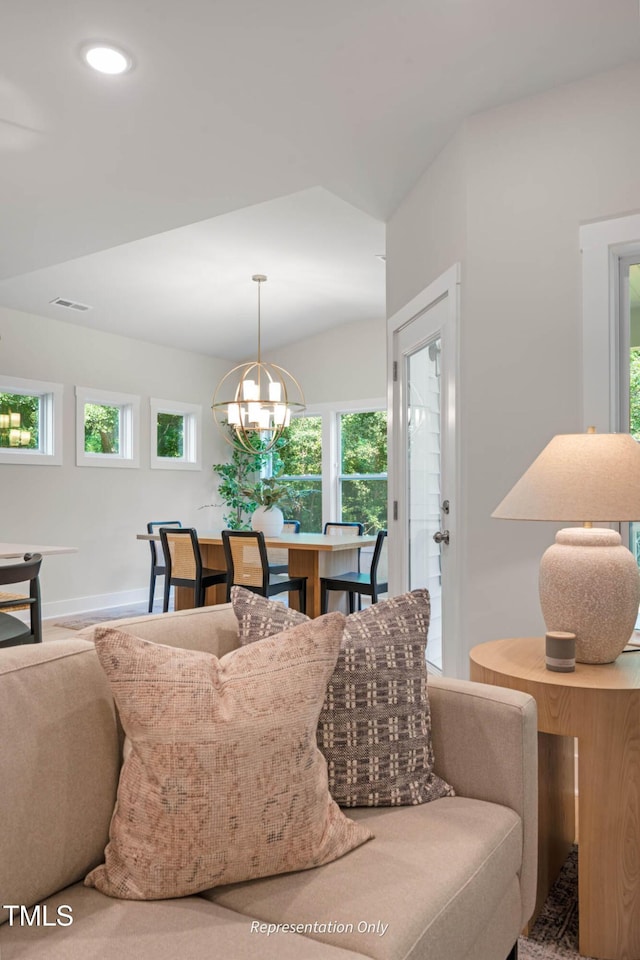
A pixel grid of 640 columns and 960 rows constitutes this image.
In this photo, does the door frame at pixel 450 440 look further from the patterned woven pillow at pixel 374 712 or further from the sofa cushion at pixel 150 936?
the sofa cushion at pixel 150 936

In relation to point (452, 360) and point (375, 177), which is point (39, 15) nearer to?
point (375, 177)

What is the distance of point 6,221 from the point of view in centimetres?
384

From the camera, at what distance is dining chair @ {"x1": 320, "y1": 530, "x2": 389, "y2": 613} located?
5.02 metres

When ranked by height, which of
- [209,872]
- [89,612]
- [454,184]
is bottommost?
[89,612]

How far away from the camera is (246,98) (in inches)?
108

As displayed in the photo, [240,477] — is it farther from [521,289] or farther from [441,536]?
[521,289]

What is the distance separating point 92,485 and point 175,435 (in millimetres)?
1306

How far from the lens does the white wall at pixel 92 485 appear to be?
6.12 metres

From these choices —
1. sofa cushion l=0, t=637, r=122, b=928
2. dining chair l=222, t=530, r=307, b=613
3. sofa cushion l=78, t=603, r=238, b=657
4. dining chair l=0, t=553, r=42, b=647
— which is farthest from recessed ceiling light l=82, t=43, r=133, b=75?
dining chair l=222, t=530, r=307, b=613

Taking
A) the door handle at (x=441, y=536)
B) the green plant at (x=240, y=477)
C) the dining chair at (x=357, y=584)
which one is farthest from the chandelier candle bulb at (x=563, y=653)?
the green plant at (x=240, y=477)

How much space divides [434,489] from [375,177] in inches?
61.4

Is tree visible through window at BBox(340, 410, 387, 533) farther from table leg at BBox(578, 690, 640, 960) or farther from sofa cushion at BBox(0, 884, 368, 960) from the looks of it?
sofa cushion at BBox(0, 884, 368, 960)

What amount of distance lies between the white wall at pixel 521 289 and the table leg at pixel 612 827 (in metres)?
1.01

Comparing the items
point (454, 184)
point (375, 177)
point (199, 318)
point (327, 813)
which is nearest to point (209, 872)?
point (327, 813)
